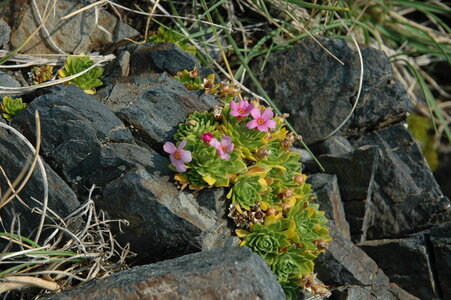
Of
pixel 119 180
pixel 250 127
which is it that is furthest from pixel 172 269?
pixel 250 127

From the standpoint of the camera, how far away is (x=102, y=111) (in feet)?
12.2

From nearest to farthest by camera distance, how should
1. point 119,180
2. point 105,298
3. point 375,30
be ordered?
point 105,298, point 119,180, point 375,30

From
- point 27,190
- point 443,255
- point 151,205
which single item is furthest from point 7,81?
point 443,255

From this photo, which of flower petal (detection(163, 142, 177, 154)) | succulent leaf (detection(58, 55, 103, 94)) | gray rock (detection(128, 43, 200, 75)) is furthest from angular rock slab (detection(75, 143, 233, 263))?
gray rock (detection(128, 43, 200, 75))

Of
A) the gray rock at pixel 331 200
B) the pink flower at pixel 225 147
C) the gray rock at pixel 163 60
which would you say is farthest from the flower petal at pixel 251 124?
the gray rock at pixel 331 200

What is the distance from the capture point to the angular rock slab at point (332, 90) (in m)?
5.01

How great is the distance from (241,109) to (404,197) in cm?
192

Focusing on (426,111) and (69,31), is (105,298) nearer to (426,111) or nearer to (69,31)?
(69,31)

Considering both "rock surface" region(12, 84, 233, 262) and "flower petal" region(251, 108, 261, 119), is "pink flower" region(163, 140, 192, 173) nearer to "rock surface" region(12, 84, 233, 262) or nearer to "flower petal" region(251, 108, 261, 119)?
"rock surface" region(12, 84, 233, 262)

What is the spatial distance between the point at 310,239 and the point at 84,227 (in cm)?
157

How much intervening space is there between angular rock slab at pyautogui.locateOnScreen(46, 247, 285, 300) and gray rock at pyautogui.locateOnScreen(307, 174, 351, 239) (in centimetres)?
156

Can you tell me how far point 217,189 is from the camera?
364cm

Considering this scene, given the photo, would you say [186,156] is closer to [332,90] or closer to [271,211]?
[271,211]

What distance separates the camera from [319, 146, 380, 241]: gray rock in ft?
15.1
